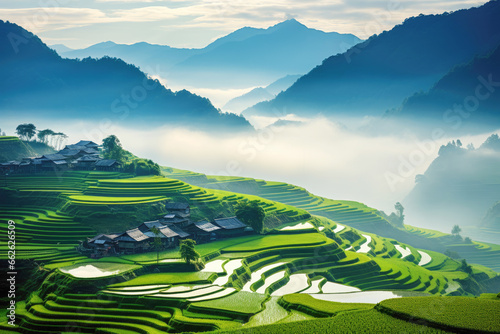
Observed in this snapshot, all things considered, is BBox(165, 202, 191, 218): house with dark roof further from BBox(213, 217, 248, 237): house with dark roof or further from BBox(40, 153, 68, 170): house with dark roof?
BBox(40, 153, 68, 170): house with dark roof

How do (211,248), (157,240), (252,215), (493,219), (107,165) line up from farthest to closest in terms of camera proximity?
(493,219)
(107,165)
(252,215)
(211,248)
(157,240)

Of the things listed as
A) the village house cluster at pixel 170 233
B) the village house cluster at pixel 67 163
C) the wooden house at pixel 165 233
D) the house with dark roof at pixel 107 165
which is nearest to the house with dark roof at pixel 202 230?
the village house cluster at pixel 170 233

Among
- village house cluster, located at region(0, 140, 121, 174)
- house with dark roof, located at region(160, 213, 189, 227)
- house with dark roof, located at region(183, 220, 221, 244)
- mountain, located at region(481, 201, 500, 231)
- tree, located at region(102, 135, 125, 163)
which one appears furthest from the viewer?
mountain, located at region(481, 201, 500, 231)

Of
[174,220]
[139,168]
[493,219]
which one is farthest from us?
[493,219]

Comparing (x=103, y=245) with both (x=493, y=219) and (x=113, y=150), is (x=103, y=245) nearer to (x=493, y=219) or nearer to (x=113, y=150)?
(x=113, y=150)

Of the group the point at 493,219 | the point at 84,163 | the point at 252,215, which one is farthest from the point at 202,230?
the point at 493,219

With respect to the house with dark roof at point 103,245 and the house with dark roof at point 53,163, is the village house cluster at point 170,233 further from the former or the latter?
the house with dark roof at point 53,163

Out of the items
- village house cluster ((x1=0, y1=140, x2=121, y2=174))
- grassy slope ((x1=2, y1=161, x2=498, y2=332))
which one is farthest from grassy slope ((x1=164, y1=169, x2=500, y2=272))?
village house cluster ((x1=0, y1=140, x2=121, y2=174))
